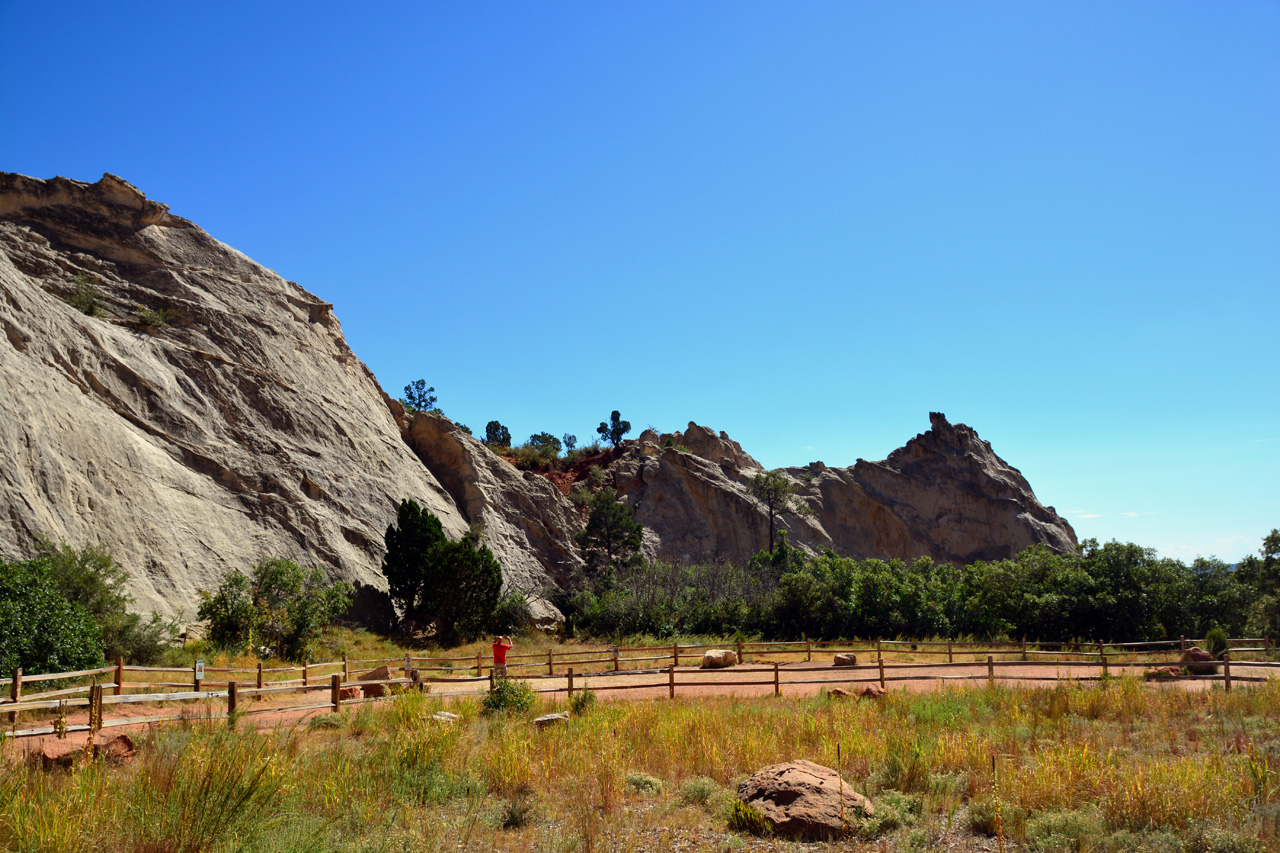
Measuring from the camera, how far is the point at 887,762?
28.4 ft

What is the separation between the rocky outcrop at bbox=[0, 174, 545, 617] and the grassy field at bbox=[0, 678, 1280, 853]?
1790cm

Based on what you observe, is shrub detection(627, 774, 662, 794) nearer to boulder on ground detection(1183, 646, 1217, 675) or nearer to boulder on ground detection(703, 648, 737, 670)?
boulder on ground detection(703, 648, 737, 670)

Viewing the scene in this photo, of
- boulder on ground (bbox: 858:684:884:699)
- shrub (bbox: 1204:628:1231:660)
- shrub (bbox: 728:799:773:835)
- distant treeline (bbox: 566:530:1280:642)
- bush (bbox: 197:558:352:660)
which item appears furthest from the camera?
distant treeline (bbox: 566:530:1280:642)

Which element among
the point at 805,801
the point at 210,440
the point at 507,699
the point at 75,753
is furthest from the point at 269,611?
the point at 805,801

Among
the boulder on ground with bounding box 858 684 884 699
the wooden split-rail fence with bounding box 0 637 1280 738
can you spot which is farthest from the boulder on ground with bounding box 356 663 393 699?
the boulder on ground with bounding box 858 684 884 699

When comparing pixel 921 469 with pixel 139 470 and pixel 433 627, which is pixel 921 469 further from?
pixel 139 470

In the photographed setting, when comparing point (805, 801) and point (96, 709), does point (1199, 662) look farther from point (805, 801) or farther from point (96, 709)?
point (96, 709)

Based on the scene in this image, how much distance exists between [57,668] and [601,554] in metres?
32.8

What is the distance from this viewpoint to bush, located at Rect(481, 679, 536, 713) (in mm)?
12492

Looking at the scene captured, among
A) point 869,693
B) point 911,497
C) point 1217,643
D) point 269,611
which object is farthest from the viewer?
point 911,497

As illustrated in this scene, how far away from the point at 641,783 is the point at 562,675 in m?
12.1

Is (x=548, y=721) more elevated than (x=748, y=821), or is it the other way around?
(x=748, y=821)

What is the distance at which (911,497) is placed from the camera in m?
69.0

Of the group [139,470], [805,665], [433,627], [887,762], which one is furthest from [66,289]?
[887,762]
